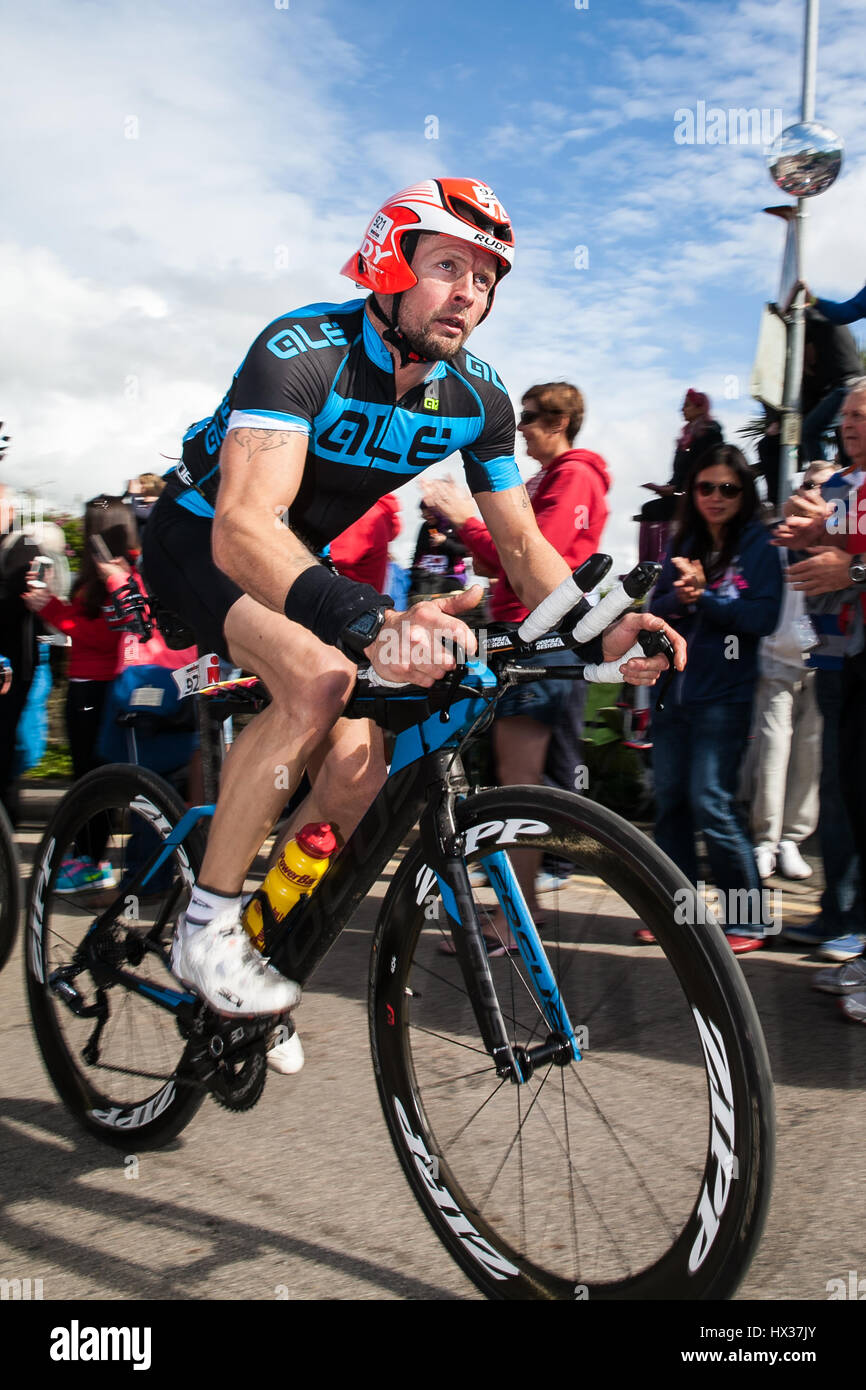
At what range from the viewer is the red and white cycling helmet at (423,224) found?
2703 millimetres

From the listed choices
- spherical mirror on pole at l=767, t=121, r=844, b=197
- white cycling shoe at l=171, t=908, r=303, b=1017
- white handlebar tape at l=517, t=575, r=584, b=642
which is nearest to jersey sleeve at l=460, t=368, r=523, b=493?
white handlebar tape at l=517, t=575, r=584, b=642

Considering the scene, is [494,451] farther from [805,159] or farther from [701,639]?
[805,159]

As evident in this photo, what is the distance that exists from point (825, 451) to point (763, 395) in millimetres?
497

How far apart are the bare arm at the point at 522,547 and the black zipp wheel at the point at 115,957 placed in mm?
1064

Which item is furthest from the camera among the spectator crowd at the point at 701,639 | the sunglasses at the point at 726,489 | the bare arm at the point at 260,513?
the sunglasses at the point at 726,489

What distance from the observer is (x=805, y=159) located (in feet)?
22.3

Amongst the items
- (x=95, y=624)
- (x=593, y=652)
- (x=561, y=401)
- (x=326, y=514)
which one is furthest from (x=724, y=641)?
(x=95, y=624)

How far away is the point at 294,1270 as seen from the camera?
2.47m

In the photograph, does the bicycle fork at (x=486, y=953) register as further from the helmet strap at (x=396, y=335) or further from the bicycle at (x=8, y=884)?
the bicycle at (x=8, y=884)

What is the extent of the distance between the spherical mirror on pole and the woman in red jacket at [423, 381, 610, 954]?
289 centimetres

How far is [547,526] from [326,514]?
1.89 meters

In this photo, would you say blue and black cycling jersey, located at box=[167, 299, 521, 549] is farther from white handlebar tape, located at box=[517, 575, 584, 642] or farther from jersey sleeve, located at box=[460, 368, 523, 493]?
white handlebar tape, located at box=[517, 575, 584, 642]

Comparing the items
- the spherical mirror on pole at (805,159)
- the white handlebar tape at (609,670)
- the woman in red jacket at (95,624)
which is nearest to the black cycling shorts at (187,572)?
the white handlebar tape at (609,670)
